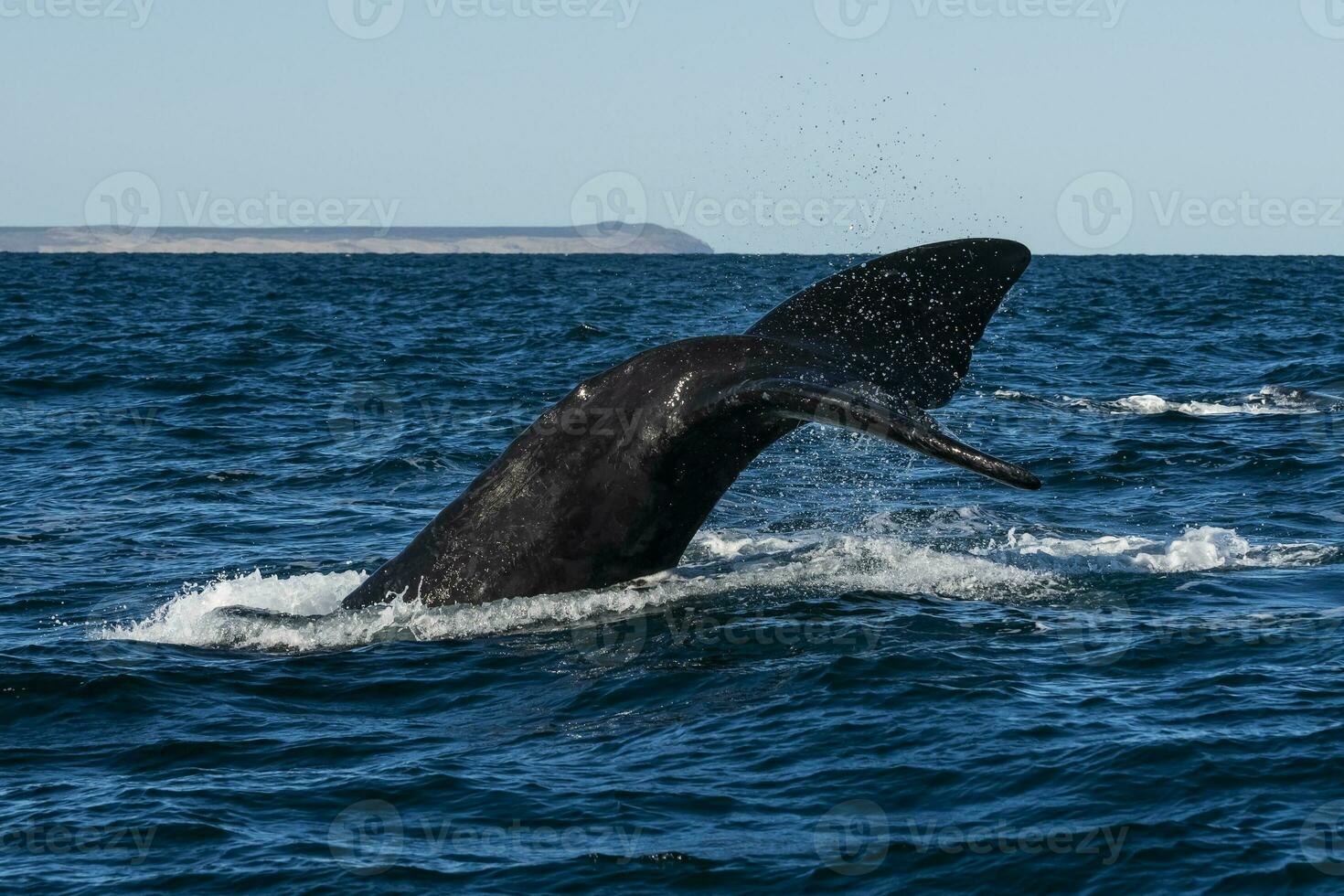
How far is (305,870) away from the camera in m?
6.41

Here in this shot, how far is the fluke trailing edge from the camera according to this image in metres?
8.46

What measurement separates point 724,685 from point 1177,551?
189 inches

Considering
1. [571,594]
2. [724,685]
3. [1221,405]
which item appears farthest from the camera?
[1221,405]

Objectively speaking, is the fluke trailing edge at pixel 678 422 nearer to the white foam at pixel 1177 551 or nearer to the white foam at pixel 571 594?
the white foam at pixel 571 594

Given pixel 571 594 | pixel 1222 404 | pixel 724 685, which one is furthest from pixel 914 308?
pixel 1222 404

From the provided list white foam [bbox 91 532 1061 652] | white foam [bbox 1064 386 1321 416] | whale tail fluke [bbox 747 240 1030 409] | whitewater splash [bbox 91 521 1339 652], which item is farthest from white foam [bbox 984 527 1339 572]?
white foam [bbox 1064 386 1321 416]

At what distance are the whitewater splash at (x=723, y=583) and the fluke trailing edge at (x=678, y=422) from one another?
0.74 feet

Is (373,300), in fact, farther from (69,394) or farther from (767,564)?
(767,564)

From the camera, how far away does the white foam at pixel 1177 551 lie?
1152 centimetres

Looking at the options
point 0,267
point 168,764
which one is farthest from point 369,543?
point 0,267

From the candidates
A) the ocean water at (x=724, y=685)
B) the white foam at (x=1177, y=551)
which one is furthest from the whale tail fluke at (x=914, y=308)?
the white foam at (x=1177, y=551)

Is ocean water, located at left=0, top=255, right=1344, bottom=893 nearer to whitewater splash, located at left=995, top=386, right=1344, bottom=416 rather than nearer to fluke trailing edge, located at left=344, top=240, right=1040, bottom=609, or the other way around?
fluke trailing edge, located at left=344, top=240, right=1040, bottom=609

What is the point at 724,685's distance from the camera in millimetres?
8625

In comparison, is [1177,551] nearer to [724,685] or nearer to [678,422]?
[724,685]
